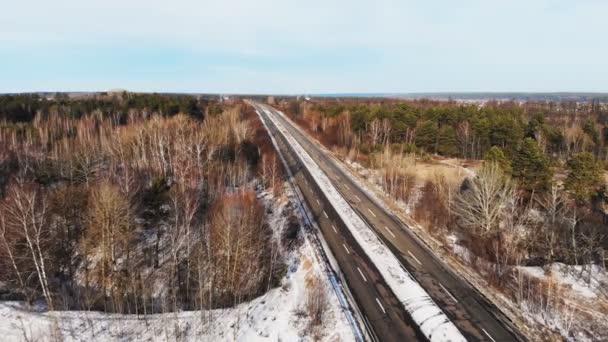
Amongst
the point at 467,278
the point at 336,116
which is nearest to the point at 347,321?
the point at 467,278

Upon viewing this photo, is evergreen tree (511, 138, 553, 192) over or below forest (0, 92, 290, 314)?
over

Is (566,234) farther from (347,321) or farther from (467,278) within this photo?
(347,321)

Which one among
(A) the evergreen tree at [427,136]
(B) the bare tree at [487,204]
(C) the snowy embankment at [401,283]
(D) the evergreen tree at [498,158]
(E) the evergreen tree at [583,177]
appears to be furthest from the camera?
(A) the evergreen tree at [427,136]

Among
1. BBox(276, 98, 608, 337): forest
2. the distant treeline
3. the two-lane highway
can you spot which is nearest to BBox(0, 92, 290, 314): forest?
the two-lane highway

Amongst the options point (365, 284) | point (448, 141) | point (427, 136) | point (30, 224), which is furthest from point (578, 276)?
point (427, 136)

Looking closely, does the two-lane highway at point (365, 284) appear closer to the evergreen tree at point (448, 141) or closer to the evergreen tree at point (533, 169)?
the evergreen tree at point (533, 169)

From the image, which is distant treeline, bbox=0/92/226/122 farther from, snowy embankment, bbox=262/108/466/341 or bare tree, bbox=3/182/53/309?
snowy embankment, bbox=262/108/466/341

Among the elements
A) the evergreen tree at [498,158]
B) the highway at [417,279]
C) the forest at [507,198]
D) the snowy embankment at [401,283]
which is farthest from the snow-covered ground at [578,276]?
the evergreen tree at [498,158]
